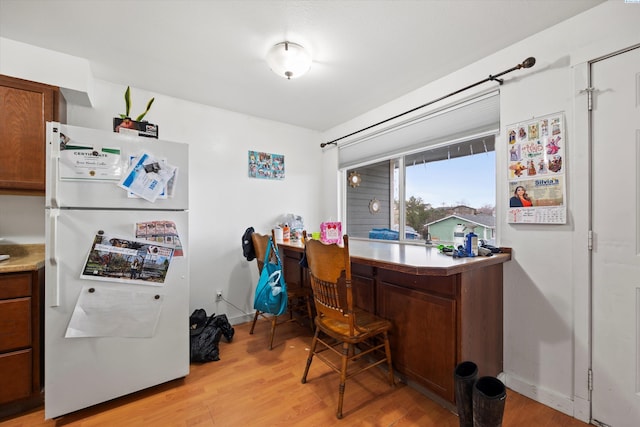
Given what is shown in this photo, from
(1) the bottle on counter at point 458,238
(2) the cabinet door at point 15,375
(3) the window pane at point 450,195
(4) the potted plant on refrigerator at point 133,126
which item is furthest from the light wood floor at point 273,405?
(4) the potted plant on refrigerator at point 133,126

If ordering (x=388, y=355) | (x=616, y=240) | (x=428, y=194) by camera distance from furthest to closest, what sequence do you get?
(x=428, y=194)
(x=388, y=355)
(x=616, y=240)

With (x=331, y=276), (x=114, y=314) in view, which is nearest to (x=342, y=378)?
(x=331, y=276)

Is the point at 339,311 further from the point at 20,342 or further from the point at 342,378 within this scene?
the point at 20,342

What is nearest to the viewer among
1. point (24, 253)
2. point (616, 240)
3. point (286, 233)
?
point (616, 240)

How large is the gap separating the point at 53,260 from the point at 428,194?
2.82 metres

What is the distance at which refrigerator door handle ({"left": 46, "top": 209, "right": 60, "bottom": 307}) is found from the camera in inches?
57.3

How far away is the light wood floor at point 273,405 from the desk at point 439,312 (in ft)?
0.66

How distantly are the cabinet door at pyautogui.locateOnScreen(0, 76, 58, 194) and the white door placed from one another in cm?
351

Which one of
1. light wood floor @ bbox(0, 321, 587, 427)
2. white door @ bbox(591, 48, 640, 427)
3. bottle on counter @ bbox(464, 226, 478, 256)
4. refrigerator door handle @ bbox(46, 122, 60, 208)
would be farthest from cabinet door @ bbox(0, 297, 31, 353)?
white door @ bbox(591, 48, 640, 427)

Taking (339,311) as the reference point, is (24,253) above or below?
above

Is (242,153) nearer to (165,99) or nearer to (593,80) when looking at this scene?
(165,99)

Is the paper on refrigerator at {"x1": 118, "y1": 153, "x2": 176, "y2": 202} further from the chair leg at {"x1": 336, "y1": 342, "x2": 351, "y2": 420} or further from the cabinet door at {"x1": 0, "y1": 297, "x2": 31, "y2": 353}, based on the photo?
the chair leg at {"x1": 336, "y1": 342, "x2": 351, "y2": 420}

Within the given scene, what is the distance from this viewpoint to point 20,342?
5.16 feet

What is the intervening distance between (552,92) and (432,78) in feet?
2.99
